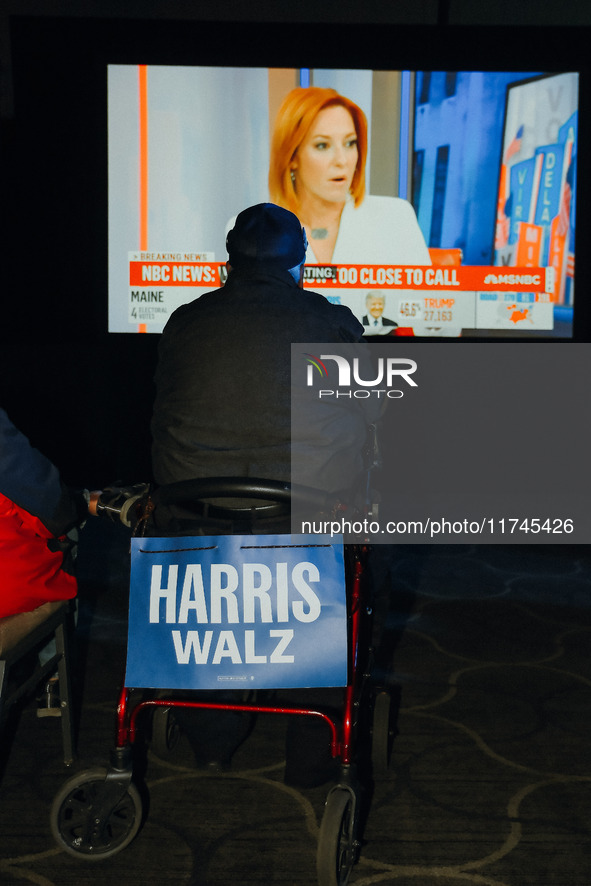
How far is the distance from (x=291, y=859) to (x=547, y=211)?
402 centimetres

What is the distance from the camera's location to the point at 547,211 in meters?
4.78

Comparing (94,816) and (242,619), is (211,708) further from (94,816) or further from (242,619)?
(94,816)

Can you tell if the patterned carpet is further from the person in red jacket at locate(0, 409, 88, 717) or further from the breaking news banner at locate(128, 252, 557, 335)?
the breaking news banner at locate(128, 252, 557, 335)

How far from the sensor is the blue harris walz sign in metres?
1.63

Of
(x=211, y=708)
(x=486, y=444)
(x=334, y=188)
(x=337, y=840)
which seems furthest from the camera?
(x=486, y=444)

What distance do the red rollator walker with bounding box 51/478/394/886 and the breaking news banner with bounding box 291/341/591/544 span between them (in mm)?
3058

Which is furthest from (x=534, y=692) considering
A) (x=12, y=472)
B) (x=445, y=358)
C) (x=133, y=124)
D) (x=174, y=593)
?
(x=133, y=124)

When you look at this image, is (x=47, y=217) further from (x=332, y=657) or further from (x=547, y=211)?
(x=332, y=657)

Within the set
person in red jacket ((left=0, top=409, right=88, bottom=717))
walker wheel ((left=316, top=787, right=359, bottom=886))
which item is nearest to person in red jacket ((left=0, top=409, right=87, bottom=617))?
person in red jacket ((left=0, top=409, right=88, bottom=717))

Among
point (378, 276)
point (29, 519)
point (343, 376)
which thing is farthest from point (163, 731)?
point (378, 276)

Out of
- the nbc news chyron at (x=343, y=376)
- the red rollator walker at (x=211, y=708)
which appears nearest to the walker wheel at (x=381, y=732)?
the red rollator walker at (x=211, y=708)

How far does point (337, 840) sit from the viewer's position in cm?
157

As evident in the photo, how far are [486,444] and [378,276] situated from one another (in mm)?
1255

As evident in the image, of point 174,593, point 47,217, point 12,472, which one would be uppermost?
point 47,217
